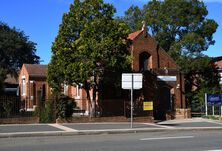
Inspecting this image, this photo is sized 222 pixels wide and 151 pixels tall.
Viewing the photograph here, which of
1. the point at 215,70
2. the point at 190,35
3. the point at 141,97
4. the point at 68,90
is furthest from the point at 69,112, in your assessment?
the point at 215,70

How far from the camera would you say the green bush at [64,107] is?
86.7 feet

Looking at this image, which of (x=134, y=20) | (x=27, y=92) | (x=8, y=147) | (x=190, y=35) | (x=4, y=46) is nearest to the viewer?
(x=8, y=147)

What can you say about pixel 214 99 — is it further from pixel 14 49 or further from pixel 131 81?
pixel 14 49

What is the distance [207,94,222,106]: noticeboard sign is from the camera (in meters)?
32.5

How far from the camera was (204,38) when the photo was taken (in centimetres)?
4362

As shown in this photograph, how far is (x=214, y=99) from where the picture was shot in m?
32.8

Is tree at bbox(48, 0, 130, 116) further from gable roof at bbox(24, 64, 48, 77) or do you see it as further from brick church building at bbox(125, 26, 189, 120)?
gable roof at bbox(24, 64, 48, 77)

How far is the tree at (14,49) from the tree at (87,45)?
1218 inches

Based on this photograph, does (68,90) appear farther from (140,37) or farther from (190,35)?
(190,35)

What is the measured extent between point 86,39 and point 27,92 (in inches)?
817

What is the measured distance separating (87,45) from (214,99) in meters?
11.5

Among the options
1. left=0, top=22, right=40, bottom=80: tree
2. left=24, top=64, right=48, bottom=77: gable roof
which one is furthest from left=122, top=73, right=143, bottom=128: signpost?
left=0, top=22, right=40, bottom=80: tree

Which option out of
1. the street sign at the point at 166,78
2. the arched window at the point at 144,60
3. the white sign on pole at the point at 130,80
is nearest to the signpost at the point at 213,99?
the street sign at the point at 166,78

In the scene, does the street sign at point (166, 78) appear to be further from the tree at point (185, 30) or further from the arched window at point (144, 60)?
the tree at point (185, 30)
